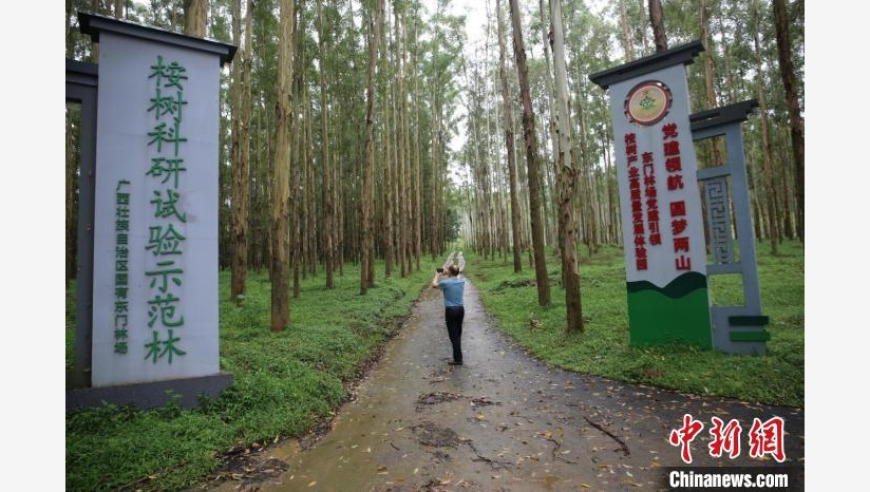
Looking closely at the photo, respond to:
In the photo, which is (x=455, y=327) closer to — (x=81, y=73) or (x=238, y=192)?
(x=81, y=73)

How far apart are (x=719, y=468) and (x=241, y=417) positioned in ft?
14.0

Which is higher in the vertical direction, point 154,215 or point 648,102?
point 648,102

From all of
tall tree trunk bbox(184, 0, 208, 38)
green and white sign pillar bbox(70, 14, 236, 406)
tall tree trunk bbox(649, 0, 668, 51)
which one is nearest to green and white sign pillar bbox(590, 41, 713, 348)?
tall tree trunk bbox(649, 0, 668, 51)

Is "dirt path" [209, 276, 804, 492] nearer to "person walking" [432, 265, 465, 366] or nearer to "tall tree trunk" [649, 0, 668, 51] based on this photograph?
"person walking" [432, 265, 465, 366]

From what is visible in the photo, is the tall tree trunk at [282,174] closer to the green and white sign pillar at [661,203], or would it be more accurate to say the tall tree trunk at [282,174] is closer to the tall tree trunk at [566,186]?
the tall tree trunk at [566,186]

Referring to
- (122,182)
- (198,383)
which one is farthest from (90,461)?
(122,182)

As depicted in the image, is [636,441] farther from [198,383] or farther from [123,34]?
[123,34]

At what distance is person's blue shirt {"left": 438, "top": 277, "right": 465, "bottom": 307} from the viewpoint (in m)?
6.62

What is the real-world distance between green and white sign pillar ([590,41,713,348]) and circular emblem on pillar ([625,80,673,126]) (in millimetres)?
14

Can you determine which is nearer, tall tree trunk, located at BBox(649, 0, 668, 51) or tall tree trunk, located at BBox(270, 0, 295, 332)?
tall tree trunk, located at BBox(270, 0, 295, 332)

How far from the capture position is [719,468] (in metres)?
3.20

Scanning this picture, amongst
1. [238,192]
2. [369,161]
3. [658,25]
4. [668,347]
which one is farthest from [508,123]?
[668,347]

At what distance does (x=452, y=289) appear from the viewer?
21.8 ft

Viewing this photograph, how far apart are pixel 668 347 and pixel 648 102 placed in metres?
3.77
